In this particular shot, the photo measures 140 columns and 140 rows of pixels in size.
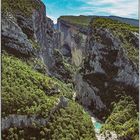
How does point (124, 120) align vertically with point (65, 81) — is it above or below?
below

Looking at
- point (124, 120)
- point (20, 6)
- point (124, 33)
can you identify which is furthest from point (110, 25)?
point (124, 120)

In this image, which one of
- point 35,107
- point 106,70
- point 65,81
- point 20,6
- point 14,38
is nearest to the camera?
point 35,107

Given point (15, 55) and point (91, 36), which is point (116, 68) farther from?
point (15, 55)

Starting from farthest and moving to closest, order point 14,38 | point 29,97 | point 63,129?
point 14,38 < point 63,129 < point 29,97

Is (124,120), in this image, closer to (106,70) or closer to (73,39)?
(106,70)

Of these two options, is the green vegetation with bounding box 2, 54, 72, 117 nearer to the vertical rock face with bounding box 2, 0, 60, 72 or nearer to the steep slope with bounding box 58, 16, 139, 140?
the vertical rock face with bounding box 2, 0, 60, 72

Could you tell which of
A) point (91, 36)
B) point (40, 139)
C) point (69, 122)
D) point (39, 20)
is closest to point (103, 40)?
point (91, 36)

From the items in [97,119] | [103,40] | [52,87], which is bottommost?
[97,119]

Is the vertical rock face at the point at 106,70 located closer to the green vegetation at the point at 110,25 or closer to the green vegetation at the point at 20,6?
the green vegetation at the point at 110,25
